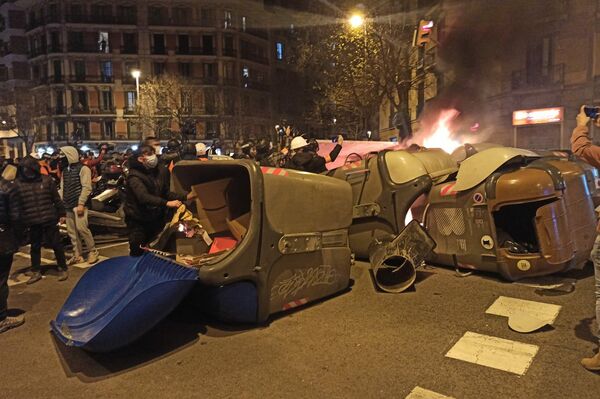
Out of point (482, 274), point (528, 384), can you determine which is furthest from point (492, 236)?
point (528, 384)

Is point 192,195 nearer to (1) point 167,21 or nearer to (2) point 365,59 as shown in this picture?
(2) point 365,59

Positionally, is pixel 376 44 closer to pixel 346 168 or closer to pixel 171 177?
pixel 346 168

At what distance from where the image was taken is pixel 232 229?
16.6 feet

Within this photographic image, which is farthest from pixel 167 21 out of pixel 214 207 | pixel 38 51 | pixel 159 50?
pixel 214 207

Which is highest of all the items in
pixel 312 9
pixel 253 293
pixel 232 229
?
pixel 312 9

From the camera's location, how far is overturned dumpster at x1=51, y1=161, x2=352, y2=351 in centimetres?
361

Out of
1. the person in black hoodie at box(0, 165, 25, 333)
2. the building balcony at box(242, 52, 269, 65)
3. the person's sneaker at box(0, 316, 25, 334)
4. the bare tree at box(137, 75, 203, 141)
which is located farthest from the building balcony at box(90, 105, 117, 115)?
the person's sneaker at box(0, 316, 25, 334)

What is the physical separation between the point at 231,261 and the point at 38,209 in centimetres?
353

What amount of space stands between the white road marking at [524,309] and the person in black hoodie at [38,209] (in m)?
5.34

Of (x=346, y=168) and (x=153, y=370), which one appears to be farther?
(x=346, y=168)

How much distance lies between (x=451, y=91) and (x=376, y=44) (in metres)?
8.50

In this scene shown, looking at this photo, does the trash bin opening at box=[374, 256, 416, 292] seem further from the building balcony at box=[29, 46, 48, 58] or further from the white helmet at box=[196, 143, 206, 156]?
the building balcony at box=[29, 46, 48, 58]

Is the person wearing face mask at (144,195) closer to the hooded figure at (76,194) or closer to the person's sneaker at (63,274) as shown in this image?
the person's sneaker at (63,274)

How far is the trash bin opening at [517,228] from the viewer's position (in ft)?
17.0
